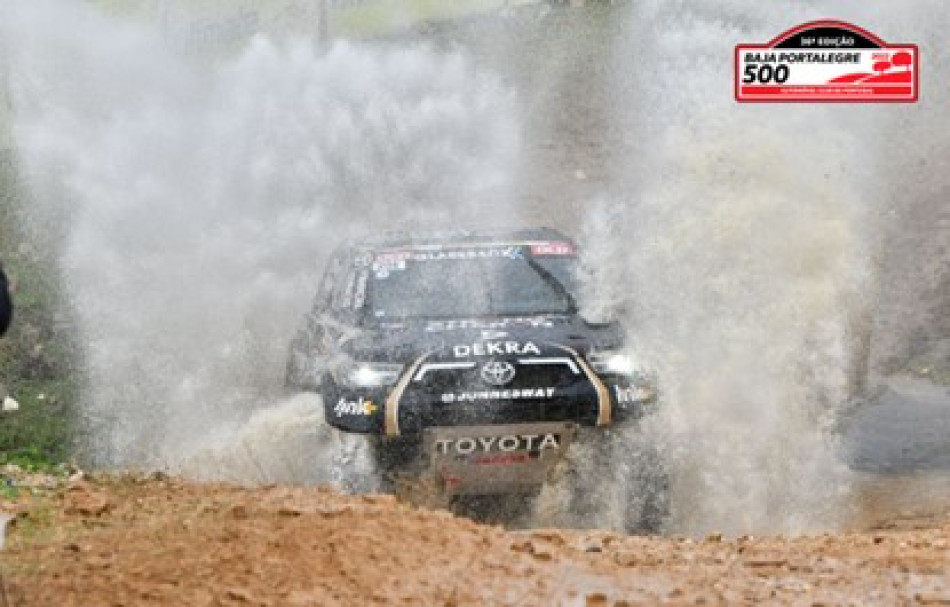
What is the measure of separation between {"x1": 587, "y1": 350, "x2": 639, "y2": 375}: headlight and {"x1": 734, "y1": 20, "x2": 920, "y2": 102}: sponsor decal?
16.4ft

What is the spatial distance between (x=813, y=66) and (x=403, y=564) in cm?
925

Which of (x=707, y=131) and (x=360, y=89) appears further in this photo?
(x=360, y=89)

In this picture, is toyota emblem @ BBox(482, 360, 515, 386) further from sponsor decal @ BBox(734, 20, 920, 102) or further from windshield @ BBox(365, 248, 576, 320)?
sponsor decal @ BBox(734, 20, 920, 102)

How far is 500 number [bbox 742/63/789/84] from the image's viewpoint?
11672mm

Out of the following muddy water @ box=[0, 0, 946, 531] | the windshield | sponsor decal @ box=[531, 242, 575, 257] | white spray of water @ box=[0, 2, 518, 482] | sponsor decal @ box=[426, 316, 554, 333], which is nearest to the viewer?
sponsor decal @ box=[426, 316, 554, 333]

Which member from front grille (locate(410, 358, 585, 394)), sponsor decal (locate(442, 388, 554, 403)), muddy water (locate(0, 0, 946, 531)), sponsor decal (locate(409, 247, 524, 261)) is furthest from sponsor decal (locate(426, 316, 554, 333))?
muddy water (locate(0, 0, 946, 531))

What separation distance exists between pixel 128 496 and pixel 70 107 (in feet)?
40.1

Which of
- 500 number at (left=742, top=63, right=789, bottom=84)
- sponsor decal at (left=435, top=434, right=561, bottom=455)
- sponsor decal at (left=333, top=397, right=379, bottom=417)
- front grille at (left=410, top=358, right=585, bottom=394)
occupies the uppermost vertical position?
500 number at (left=742, top=63, right=789, bottom=84)

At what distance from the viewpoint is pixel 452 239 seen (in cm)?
859

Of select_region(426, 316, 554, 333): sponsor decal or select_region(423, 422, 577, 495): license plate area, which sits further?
select_region(426, 316, 554, 333): sponsor decal

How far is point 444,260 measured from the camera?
829 centimetres

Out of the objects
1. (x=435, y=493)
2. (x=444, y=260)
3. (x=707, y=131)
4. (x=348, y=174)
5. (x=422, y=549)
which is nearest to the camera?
(x=422, y=549)

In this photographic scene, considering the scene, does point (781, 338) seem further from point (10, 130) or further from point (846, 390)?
point (10, 130)

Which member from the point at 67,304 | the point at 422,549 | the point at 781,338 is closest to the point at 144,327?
the point at 67,304
